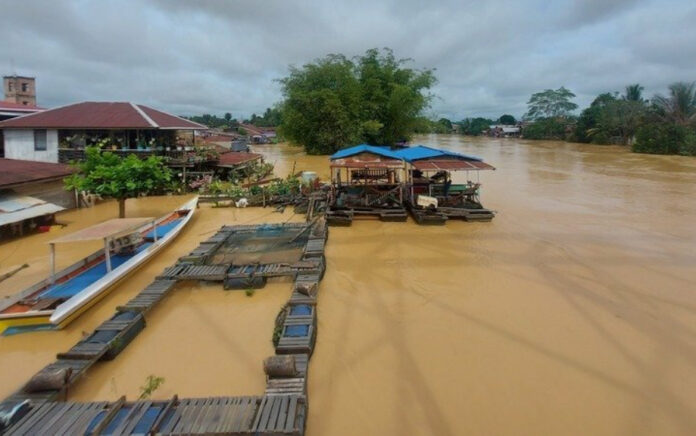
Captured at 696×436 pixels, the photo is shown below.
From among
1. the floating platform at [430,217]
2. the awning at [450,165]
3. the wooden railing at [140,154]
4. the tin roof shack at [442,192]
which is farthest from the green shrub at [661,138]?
the wooden railing at [140,154]

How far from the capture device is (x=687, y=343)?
6098 mm

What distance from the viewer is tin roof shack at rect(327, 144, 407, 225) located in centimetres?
1308

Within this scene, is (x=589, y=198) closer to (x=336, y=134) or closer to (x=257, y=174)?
(x=257, y=174)

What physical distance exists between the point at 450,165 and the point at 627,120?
1847 inches

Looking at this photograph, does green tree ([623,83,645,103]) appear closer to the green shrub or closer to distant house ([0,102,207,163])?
the green shrub

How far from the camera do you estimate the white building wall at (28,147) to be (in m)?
17.7

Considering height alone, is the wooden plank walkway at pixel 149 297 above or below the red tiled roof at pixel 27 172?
below

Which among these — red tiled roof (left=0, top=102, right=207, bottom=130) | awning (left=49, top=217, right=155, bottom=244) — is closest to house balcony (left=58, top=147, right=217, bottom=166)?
red tiled roof (left=0, top=102, right=207, bottom=130)

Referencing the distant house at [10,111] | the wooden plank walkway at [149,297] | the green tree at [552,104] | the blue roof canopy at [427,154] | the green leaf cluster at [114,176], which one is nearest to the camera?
the wooden plank walkway at [149,297]

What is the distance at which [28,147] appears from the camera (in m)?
17.7

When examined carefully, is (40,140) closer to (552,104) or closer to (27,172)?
(27,172)

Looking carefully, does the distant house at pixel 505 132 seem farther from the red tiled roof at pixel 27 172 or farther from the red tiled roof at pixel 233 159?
the red tiled roof at pixel 27 172

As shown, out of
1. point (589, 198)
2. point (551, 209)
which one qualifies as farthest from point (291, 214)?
point (589, 198)

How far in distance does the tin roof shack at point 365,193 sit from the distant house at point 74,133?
31.5 feet
